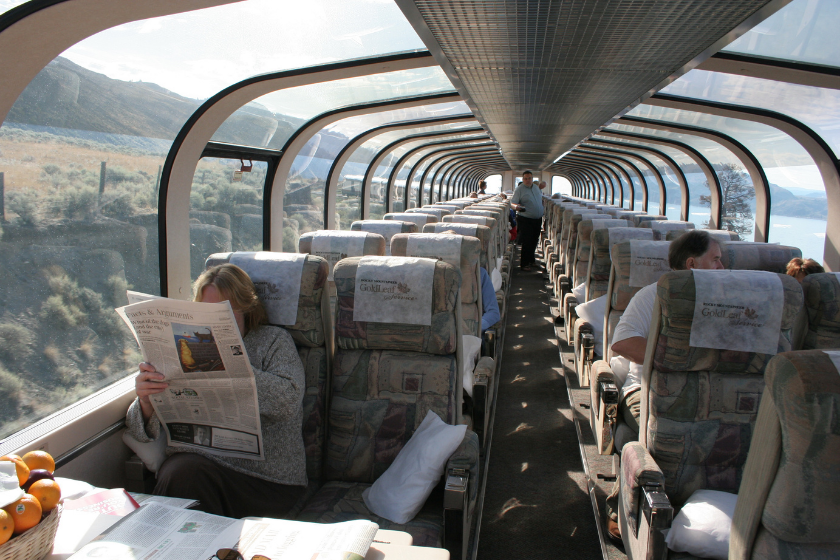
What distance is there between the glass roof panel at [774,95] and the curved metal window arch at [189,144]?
119 inches

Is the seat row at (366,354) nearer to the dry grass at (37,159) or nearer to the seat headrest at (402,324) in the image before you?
the seat headrest at (402,324)

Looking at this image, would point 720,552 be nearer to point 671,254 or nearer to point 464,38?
point 671,254

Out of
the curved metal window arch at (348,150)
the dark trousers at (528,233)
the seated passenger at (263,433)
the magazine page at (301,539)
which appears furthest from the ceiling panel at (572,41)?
the dark trousers at (528,233)

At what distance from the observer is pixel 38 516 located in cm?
126

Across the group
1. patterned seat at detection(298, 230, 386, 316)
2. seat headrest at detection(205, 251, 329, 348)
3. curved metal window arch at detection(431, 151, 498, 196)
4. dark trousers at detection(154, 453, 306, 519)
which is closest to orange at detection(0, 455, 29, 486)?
dark trousers at detection(154, 453, 306, 519)

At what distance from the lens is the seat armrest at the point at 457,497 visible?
6.81 feet

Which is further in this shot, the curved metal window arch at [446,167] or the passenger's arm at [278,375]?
the curved metal window arch at [446,167]

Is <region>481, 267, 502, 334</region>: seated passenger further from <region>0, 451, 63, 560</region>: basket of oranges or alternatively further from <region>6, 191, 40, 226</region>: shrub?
<region>0, 451, 63, 560</region>: basket of oranges

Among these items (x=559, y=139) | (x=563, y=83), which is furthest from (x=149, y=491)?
(x=559, y=139)

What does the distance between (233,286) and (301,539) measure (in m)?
1.19

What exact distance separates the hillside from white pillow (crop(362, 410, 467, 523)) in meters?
2.54

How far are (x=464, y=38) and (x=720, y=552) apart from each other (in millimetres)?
3036

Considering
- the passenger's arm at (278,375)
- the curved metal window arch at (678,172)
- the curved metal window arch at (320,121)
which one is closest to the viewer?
the passenger's arm at (278,375)

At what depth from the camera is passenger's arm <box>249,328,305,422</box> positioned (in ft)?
7.36
